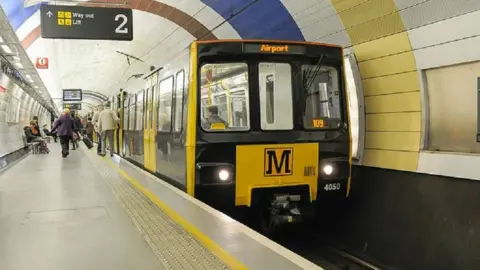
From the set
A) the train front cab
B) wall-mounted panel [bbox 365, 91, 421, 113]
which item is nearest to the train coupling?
the train front cab

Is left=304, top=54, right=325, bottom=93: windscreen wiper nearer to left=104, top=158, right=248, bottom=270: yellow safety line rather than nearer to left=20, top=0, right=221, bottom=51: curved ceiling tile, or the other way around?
left=104, top=158, right=248, bottom=270: yellow safety line

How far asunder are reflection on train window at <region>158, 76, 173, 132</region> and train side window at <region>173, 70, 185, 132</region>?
0.34m

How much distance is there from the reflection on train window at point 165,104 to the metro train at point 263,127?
451 mm

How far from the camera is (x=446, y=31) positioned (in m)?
5.12

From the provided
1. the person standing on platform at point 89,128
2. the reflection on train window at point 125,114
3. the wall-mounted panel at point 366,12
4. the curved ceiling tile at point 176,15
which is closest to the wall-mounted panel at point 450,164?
the wall-mounted panel at point 366,12

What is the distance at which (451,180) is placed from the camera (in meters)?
5.23

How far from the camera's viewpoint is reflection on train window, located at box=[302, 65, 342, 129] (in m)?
5.88

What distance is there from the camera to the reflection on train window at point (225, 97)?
553 centimetres

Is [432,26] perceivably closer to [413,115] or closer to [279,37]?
[413,115]

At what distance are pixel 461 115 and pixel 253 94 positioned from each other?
8.30 feet

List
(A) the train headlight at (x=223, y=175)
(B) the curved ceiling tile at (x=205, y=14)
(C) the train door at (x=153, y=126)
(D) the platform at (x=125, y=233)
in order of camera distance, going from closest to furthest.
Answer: (D) the platform at (x=125, y=233), (A) the train headlight at (x=223, y=175), (C) the train door at (x=153, y=126), (B) the curved ceiling tile at (x=205, y=14)

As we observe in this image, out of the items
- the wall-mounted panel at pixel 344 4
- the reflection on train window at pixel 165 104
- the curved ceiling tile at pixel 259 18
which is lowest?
the reflection on train window at pixel 165 104

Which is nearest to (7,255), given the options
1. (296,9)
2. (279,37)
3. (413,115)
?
(413,115)

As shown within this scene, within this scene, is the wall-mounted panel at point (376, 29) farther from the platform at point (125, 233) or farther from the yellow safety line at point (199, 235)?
the yellow safety line at point (199, 235)
